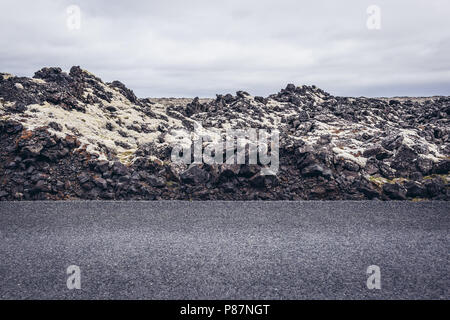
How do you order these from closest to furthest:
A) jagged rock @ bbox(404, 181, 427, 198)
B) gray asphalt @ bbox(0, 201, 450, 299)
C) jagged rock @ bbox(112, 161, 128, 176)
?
1. gray asphalt @ bbox(0, 201, 450, 299)
2. jagged rock @ bbox(404, 181, 427, 198)
3. jagged rock @ bbox(112, 161, 128, 176)

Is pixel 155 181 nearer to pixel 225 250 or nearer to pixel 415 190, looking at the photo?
pixel 225 250

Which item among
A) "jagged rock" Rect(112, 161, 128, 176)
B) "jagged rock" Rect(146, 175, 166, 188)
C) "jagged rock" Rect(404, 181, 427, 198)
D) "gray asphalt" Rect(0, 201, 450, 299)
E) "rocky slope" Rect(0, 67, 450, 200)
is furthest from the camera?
"jagged rock" Rect(112, 161, 128, 176)

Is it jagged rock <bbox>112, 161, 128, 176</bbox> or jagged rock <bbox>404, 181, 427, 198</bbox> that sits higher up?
jagged rock <bbox>112, 161, 128, 176</bbox>

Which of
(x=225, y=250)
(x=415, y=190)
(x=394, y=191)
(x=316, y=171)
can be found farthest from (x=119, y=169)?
(x=415, y=190)

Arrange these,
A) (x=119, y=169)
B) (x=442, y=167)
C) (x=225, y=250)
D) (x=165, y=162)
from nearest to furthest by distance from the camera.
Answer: (x=225, y=250) → (x=119, y=169) → (x=442, y=167) → (x=165, y=162)

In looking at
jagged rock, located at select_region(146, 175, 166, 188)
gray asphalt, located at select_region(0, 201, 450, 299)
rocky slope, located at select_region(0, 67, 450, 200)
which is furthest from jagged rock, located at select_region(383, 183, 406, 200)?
jagged rock, located at select_region(146, 175, 166, 188)

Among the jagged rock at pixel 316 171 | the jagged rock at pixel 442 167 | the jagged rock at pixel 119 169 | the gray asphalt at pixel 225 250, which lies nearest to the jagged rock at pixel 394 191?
the gray asphalt at pixel 225 250

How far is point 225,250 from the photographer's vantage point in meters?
7.09

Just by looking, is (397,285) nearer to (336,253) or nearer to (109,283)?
(336,253)

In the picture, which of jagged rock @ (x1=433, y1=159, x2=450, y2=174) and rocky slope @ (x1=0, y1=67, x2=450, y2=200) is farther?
jagged rock @ (x1=433, y1=159, x2=450, y2=174)

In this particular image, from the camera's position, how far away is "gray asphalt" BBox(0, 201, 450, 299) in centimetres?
549

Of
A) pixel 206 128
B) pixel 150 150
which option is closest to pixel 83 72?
pixel 206 128

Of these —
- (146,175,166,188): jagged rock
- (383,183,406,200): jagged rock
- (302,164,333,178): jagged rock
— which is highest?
(302,164,333,178): jagged rock

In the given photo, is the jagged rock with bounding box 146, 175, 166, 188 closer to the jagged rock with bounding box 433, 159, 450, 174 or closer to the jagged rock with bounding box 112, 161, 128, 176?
the jagged rock with bounding box 112, 161, 128, 176
